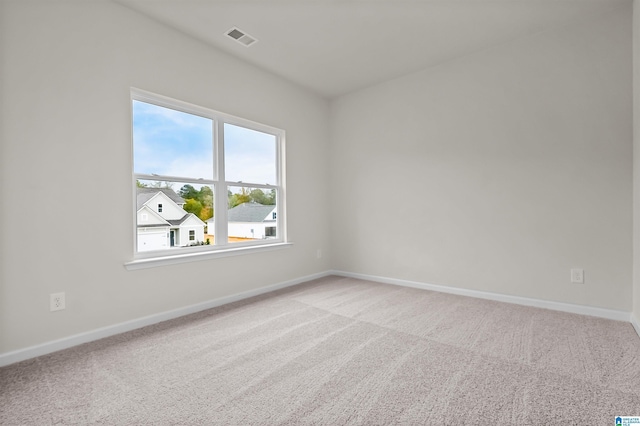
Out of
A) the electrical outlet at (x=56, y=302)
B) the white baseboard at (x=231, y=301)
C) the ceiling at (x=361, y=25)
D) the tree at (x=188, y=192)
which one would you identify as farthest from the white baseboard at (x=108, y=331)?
the ceiling at (x=361, y=25)

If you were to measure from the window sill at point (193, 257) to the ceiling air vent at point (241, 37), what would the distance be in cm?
216

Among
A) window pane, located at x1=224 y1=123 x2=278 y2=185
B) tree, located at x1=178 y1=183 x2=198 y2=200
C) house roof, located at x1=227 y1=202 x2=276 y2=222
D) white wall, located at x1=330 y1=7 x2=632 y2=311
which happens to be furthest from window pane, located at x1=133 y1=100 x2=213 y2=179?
white wall, located at x1=330 y1=7 x2=632 y2=311

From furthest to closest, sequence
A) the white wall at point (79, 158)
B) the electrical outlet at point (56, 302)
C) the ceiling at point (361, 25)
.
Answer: the ceiling at point (361, 25) → the electrical outlet at point (56, 302) → the white wall at point (79, 158)

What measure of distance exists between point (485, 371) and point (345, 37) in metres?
3.04

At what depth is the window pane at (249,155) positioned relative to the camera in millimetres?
3391

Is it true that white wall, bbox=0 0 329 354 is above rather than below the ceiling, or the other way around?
below

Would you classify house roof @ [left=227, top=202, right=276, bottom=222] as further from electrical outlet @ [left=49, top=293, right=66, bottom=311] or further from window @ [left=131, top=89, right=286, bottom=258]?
electrical outlet @ [left=49, top=293, right=66, bottom=311]

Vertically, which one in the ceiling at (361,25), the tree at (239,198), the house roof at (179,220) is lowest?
the house roof at (179,220)

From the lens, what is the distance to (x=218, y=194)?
127 inches

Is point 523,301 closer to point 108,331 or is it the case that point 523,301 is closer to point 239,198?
point 239,198

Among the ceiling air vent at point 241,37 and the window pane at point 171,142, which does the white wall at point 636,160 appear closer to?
the ceiling air vent at point 241,37

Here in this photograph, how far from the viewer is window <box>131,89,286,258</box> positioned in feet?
8.82

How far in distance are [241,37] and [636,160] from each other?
362cm

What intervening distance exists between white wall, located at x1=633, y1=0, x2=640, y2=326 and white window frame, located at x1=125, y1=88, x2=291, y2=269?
335 cm
